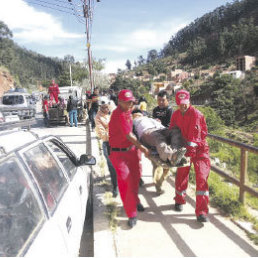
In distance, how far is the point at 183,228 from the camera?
3.32 metres

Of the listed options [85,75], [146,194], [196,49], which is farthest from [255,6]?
[146,194]

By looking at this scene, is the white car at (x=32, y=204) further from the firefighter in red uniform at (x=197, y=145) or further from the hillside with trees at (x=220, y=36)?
the hillside with trees at (x=220, y=36)

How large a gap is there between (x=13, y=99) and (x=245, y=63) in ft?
348

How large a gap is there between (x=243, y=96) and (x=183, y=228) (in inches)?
2505

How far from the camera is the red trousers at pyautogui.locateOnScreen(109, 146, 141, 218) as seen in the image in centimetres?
328

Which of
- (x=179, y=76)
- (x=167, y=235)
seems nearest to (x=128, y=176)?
(x=167, y=235)

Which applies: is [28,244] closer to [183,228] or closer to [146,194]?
[183,228]

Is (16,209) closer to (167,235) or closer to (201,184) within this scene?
(167,235)

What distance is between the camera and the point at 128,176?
3293 mm

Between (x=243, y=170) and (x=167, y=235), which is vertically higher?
(x=243, y=170)

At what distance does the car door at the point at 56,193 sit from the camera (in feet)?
6.42

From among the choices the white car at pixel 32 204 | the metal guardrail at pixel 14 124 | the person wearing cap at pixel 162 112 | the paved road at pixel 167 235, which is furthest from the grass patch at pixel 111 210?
the metal guardrail at pixel 14 124

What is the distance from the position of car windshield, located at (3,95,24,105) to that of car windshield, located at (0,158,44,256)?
51.4 feet

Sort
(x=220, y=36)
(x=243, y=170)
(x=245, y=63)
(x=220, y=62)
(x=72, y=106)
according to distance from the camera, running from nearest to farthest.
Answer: (x=243, y=170) → (x=72, y=106) → (x=245, y=63) → (x=220, y=62) → (x=220, y=36)
